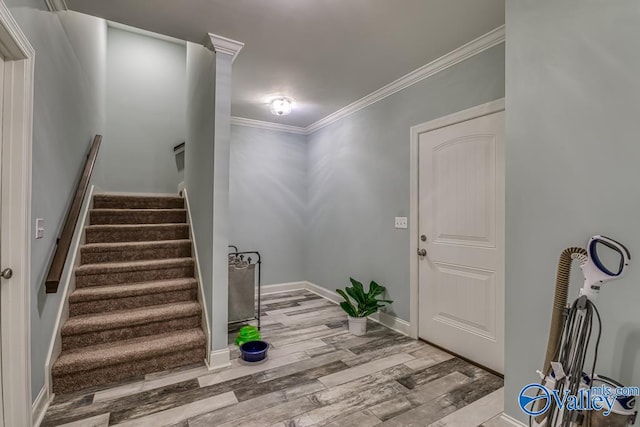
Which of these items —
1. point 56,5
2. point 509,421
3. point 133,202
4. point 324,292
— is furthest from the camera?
point 324,292

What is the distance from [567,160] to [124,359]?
119 inches

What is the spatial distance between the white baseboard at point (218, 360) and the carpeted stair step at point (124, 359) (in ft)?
0.53

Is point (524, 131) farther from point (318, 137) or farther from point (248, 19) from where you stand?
point (318, 137)

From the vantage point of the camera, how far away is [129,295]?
261cm

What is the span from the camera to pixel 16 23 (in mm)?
1408

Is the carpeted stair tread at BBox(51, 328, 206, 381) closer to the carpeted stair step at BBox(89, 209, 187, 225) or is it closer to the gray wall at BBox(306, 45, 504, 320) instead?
the carpeted stair step at BBox(89, 209, 187, 225)

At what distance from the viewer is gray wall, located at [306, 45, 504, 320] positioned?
249cm

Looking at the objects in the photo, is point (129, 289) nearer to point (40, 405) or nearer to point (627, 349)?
point (40, 405)

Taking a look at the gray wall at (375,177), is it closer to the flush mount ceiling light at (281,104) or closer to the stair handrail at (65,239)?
the flush mount ceiling light at (281,104)

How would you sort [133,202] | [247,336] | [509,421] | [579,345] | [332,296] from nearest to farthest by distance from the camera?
[579,345]
[509,421]
[247,336]
[133,202]
[332,296]

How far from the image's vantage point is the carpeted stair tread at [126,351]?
203 centimetres

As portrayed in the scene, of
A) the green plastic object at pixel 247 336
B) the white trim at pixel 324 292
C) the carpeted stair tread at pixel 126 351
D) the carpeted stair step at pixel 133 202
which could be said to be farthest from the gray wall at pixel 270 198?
the carpeted stair tread at pixel 126 351

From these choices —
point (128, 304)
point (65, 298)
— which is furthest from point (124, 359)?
point (65, 298)

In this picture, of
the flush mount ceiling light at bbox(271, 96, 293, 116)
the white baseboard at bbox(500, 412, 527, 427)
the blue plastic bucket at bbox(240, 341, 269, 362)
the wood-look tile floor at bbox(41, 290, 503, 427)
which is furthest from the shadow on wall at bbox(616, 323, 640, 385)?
the flush mount ceiling light at bbox(271, 96, 293, 116)
